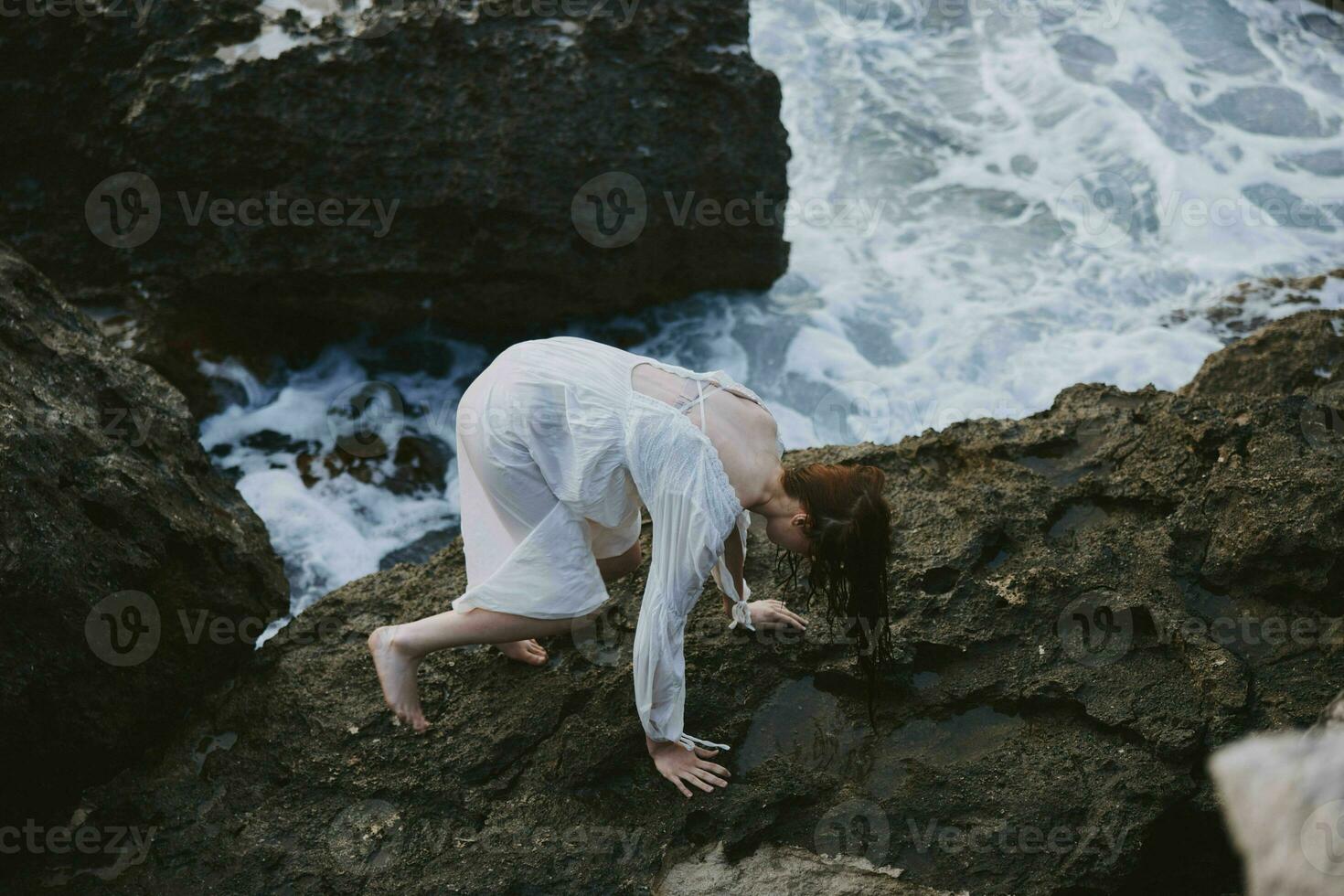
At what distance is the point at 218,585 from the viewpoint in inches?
146

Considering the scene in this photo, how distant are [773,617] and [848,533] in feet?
2.16

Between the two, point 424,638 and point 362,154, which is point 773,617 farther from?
point 362,154

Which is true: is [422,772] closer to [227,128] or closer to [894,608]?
[894,608]

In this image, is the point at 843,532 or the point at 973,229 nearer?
the point at 843,532

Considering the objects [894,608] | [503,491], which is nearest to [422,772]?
[503,491]

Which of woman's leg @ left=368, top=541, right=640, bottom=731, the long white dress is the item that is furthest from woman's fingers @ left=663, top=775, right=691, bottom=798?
woman's leg @ left=368, top=541, right=640, bottom=731

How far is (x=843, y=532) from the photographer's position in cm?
295

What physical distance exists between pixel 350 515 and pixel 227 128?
186 centimetres

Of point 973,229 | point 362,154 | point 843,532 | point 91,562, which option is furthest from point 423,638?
point 973,229

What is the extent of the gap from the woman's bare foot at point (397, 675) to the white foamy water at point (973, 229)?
77.6 inches

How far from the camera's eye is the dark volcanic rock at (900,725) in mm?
3135

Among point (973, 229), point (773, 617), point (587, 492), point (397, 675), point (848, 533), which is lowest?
point (973, 229)

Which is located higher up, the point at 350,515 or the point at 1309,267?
the point at 350,515

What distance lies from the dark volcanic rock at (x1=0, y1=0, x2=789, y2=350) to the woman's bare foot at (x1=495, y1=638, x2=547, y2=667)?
9.44 feet
